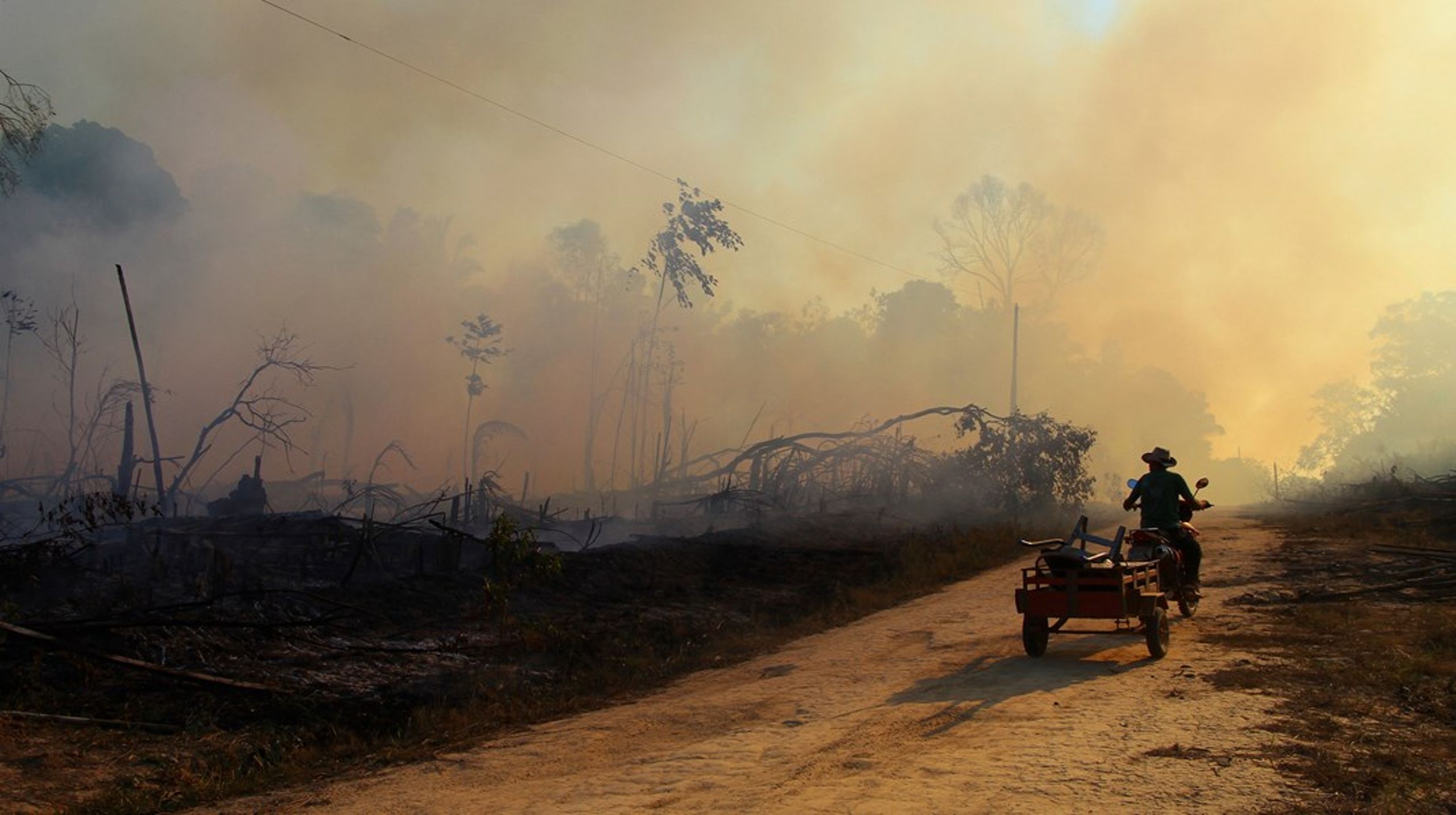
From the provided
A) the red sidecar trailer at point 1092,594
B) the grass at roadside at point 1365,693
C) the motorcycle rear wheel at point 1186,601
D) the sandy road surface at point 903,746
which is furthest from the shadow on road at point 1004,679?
the grass at roadside at point 1365,693

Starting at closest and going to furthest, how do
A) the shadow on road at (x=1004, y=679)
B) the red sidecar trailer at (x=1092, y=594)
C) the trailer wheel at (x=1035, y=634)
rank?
1. the shadow on road at (x=1004, y=679)
2. the red sidecar trailer at (x=1092, y=594)
3. the trailer wheel at (x=1035, y=634)

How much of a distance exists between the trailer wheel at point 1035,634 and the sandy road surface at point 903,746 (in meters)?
0.17

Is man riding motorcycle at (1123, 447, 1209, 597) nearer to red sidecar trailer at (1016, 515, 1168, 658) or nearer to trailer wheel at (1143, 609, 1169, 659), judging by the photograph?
red sidecar trailer at (1016, 515, 1168, 658)

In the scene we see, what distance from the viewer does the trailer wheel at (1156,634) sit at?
908cm

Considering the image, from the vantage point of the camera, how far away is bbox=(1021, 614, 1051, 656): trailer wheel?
9.58 meters

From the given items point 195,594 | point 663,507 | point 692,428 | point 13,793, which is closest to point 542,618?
point 195,594

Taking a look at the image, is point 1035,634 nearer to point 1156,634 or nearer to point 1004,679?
point 1004,679

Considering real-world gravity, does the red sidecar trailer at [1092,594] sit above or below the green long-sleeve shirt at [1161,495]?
below

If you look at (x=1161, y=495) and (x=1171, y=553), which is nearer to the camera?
(x=1171, y=553)

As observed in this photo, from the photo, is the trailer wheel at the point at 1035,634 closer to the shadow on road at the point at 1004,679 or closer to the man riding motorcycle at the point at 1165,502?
the shadow on road at the point at 1004,679

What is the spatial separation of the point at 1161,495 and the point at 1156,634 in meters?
2.21

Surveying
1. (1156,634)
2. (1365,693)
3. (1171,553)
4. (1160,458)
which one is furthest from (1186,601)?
(1365,693)

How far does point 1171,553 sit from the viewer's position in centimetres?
1043

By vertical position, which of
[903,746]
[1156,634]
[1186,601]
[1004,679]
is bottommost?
[903,746]
